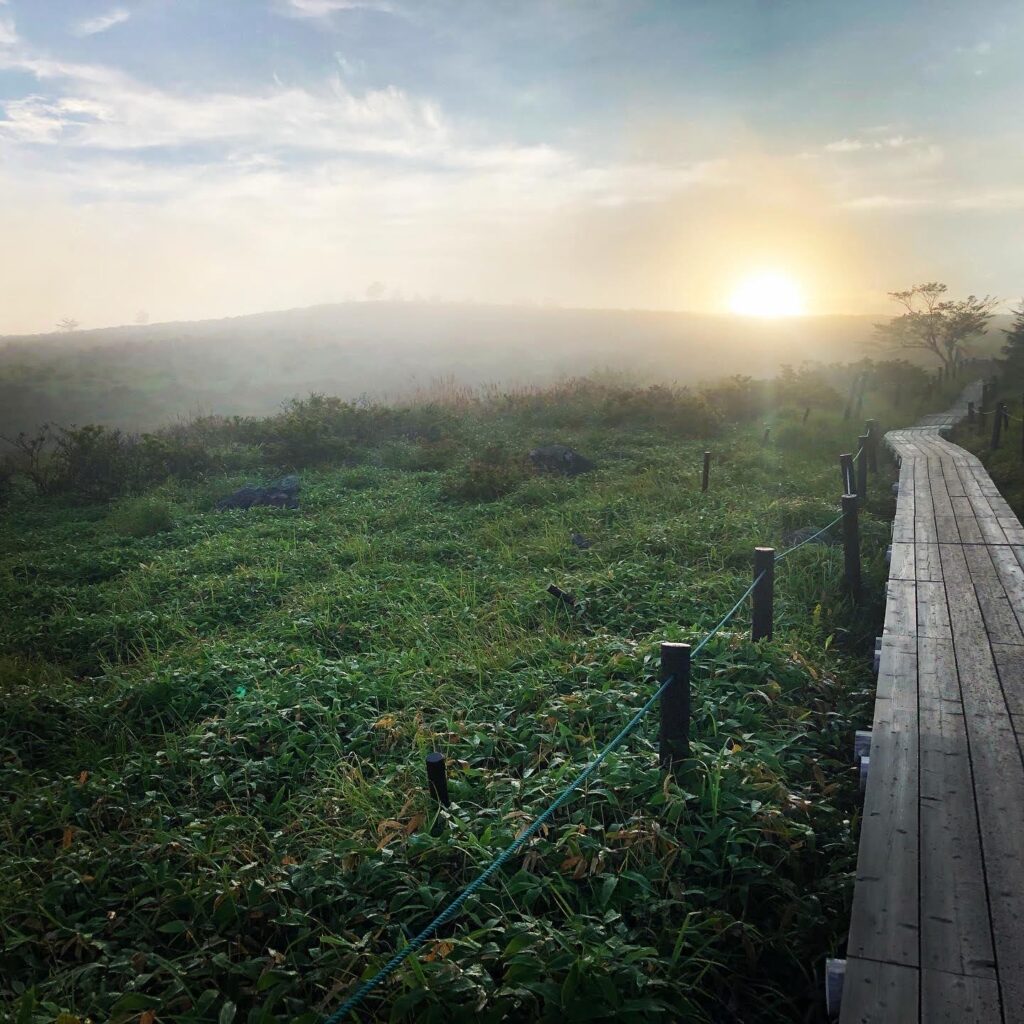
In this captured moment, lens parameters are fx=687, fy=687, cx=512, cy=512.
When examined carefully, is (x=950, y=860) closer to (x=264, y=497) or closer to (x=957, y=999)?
(x=957, y=999)

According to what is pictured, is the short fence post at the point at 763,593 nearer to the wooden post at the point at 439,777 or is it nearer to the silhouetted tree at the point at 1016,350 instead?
the wooden post at the point at 439,777

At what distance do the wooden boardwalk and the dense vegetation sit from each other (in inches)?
14.6

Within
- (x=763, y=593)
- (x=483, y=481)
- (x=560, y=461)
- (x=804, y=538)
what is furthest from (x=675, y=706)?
(x=560, y=461)

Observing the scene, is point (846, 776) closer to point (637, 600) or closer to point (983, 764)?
point (983, 764)

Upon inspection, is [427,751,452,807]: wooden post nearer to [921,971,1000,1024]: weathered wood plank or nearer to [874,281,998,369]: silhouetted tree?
[921,971,1000,1024]: weathered wood plank

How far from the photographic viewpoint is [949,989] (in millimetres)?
2621

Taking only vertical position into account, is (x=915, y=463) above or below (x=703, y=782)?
above

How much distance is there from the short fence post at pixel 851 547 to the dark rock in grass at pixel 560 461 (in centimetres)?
815

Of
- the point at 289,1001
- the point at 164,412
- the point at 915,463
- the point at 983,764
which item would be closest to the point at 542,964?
the point at 289,1001

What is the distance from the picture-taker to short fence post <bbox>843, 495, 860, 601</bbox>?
7.48 meters

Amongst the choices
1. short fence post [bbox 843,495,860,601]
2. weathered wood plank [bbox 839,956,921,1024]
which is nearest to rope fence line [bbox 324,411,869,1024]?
short fence post [bbox 843,495,860,601]

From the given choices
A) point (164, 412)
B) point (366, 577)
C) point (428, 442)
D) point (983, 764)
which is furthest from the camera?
point (164, 412)

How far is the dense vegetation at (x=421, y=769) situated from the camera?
310cm

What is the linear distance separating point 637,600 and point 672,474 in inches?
282
